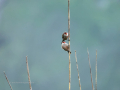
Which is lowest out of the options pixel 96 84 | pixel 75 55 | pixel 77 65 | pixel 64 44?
pixel 96 84

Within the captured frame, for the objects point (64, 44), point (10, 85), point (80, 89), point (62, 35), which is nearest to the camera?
point (10, 85)

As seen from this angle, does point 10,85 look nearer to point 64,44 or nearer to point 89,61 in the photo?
point 64,44

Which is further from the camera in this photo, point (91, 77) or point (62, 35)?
point (62, 35)

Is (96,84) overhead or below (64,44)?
below

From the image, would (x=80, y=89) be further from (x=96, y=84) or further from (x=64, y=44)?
(x=64, y=44)

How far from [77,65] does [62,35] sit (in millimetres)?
2194

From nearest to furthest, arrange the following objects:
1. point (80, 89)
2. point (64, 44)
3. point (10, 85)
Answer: point (10, 85), point (80, 89), point (64, 44)

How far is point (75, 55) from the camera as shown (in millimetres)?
9984

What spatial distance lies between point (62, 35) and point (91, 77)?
3262 millimetres

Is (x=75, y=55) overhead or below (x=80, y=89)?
overhead

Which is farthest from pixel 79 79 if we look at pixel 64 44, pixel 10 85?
pixel 10 85

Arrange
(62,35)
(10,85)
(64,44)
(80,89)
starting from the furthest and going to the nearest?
(62,35) → (64,44) → (80,89) → (10,85)

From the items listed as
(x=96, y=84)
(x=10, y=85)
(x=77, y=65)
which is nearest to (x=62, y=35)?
(x=77, y=65)

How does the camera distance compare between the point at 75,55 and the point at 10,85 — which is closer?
the point at 10,85
